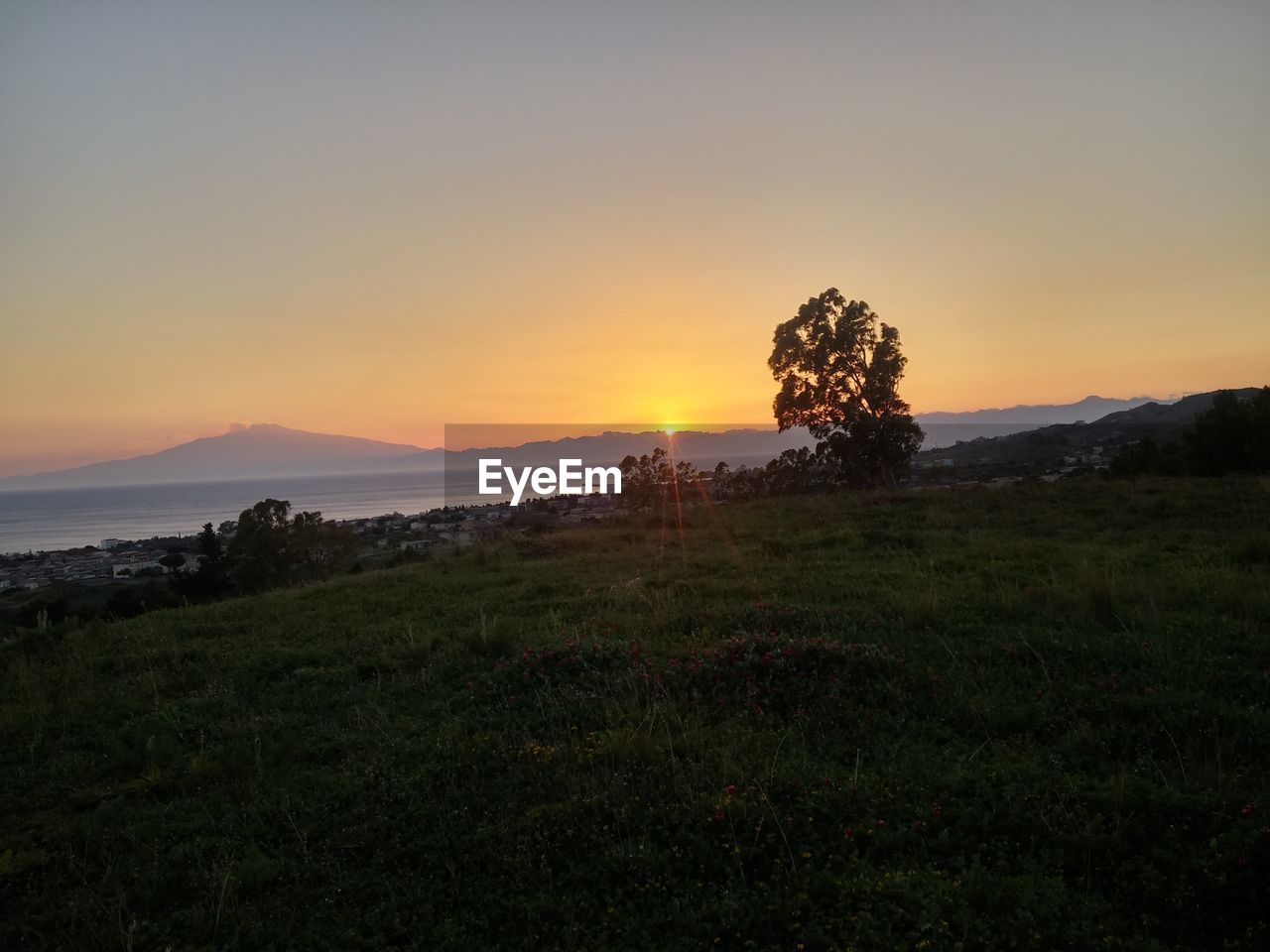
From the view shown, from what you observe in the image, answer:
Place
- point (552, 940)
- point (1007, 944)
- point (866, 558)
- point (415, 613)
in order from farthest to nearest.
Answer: point (866, 558) → point (415, 613) → point (552, 940) → point (1007, 944)

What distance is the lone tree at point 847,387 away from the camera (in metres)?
26.4

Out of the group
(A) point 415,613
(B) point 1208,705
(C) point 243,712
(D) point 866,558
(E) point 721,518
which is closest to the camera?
(B) point 1208,705

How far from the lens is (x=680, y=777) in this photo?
14.6ft

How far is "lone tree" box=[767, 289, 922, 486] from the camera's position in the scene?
86.7 feet

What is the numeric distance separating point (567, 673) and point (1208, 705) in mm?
5075

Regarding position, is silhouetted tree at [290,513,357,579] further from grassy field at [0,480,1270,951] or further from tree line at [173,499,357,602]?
grassy field at [0,480,1270,951]

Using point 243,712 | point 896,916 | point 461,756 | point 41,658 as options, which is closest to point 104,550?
point 41,658

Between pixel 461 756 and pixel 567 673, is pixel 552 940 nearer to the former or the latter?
pixel 461 756

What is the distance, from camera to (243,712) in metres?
6.59

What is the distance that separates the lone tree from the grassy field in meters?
17.7

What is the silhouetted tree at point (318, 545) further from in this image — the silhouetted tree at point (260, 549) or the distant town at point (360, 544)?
the distant town at point (360, 544)
